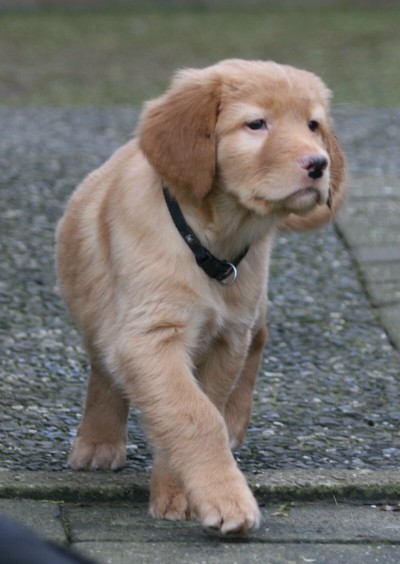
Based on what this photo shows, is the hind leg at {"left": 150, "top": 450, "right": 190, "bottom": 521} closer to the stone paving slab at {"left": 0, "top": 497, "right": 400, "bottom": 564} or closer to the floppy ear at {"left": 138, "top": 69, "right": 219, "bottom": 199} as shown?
the stone paving slab at {"left": 0, "top": 497, "right": 400, "bottom": 564}

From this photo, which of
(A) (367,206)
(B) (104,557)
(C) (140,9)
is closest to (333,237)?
(A) (367,206)

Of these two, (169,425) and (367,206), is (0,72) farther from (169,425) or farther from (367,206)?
(169,425)

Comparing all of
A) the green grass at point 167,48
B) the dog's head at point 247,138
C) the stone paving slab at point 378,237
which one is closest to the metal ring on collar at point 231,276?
the dog's head at point 247,138

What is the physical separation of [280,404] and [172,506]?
1.20 metres

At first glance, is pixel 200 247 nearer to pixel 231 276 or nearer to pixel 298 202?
pixel 231 276

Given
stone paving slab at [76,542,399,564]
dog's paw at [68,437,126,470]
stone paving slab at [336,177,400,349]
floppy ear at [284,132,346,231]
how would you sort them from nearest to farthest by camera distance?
stone paving slab at [76,542,399,564]
floppy ear at [284,132,346,231]
dog's paw at [68,437,126,470]
stone paving slab at [336,177,400,349]

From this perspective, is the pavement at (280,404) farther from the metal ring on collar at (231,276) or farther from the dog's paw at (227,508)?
the metal ring on collar at (231,276)

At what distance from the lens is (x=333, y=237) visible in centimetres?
696

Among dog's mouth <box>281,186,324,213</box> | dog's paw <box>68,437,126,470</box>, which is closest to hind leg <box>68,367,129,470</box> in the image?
dog's paw <box>68,437,126,470</box>

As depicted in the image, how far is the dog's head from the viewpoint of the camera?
3396mm

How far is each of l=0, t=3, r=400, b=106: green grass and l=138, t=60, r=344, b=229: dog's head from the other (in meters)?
6.94

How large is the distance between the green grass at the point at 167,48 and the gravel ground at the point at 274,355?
2.73 metres

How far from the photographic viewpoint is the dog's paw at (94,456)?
154 inches

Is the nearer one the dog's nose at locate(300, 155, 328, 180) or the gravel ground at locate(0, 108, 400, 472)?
the dog's nose at locate(300, 155, 328, 180)
